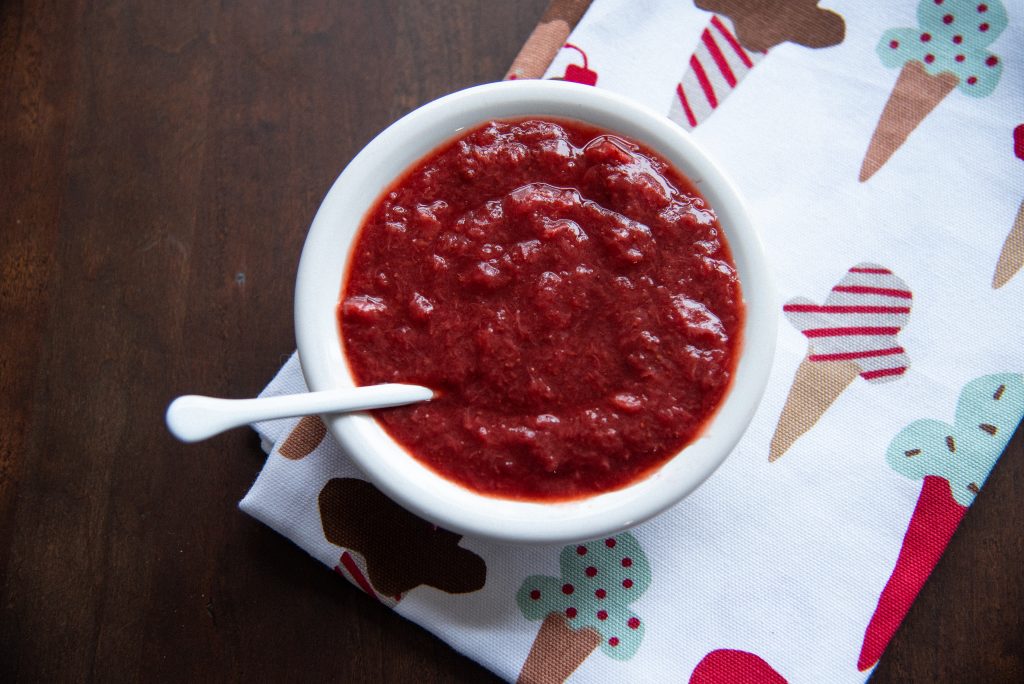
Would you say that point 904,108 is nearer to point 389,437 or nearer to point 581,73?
point 581,73

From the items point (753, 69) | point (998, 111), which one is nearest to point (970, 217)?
point (998, 111)

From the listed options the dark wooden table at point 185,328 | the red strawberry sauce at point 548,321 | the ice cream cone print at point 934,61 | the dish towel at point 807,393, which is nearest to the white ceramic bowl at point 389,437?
the red strawberry sauce at point 548,321

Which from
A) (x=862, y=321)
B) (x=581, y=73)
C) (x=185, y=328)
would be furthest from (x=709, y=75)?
(x=185, y=328)

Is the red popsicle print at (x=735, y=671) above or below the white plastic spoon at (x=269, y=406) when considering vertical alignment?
below

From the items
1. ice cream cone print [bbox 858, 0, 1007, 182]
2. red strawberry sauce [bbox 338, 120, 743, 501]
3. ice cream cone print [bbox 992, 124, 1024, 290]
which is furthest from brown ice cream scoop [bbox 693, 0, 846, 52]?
red strawberry sauce [bbox 338, 120, 743, 501]

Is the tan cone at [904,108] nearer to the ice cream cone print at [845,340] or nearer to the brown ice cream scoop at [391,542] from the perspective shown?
the ice cream cone print at [845,340]

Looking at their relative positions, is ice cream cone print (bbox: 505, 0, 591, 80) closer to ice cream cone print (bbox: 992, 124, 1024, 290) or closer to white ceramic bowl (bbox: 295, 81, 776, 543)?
white ceramic bowl (bbox: 295, 81, 776, 543)
